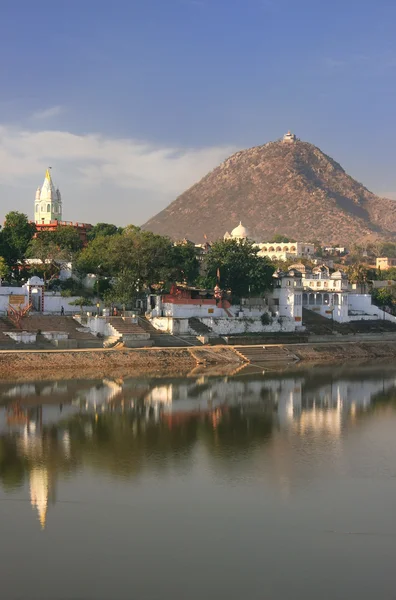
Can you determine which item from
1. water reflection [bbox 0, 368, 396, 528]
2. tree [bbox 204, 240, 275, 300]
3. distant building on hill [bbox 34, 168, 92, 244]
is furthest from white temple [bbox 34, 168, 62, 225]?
water reflection [bbox 0, 368, 396, 528]

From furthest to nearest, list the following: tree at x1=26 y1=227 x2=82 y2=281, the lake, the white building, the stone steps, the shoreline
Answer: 1. the white building
2. tree at x1=26 y1=227 x2=82 y2=281
3. the stone steps
4. the shoreline
5. the lake

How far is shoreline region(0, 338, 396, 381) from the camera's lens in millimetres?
30094

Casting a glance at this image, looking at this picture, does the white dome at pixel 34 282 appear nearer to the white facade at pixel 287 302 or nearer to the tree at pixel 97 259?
the tree at pixel 97 259

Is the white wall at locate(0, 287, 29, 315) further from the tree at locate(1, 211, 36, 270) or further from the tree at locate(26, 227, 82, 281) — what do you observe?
the tree at locate(1, 211, 36, 270)

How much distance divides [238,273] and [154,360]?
12.7 metres

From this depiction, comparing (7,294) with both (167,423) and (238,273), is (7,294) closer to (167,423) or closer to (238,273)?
(238,273)

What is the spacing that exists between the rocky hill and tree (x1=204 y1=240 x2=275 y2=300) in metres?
102

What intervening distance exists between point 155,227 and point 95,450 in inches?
6645

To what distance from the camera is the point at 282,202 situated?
16475 cm

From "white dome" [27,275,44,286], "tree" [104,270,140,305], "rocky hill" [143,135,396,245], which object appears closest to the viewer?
"white dome" [27,275,44,286]

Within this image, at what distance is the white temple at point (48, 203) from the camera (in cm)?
5872

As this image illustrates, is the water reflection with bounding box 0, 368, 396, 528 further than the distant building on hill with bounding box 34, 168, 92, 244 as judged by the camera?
No

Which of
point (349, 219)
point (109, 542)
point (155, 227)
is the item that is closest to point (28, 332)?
point (109, 542)

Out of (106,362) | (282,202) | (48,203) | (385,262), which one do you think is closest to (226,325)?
(106,362)
